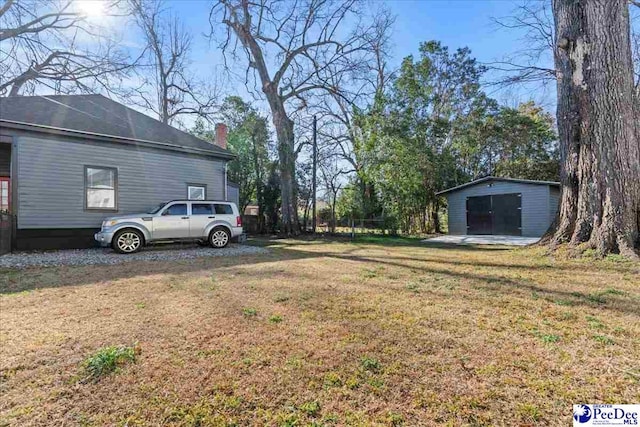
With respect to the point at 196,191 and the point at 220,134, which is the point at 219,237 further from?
the point at 220,134

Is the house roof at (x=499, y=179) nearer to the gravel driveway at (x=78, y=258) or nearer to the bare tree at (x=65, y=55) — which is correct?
the gravel driveway at (x=78, y=258)

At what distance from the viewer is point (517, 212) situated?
14.1 meters

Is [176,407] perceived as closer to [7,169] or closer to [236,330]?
[236,330]

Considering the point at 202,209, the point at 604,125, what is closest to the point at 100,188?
the point at 202,209

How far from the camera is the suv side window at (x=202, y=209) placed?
9.23 m

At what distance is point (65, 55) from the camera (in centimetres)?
1046

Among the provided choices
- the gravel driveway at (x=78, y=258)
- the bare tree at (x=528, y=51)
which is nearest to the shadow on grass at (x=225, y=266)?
the gravel driveway at (x=78, y=258)

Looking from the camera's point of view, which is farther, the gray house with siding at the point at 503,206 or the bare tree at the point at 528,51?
the gray house with siding at the point at 503,206

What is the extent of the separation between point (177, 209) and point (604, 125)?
10346 millimetres

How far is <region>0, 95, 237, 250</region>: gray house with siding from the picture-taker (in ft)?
27.0

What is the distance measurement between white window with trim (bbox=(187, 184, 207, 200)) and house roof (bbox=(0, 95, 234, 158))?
1.21m

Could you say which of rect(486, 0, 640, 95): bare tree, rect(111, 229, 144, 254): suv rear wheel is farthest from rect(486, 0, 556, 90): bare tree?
rect(111, 229, 144, 254): suv rear wheel

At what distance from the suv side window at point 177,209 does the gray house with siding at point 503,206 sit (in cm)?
1271

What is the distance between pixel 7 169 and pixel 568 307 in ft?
48.7
